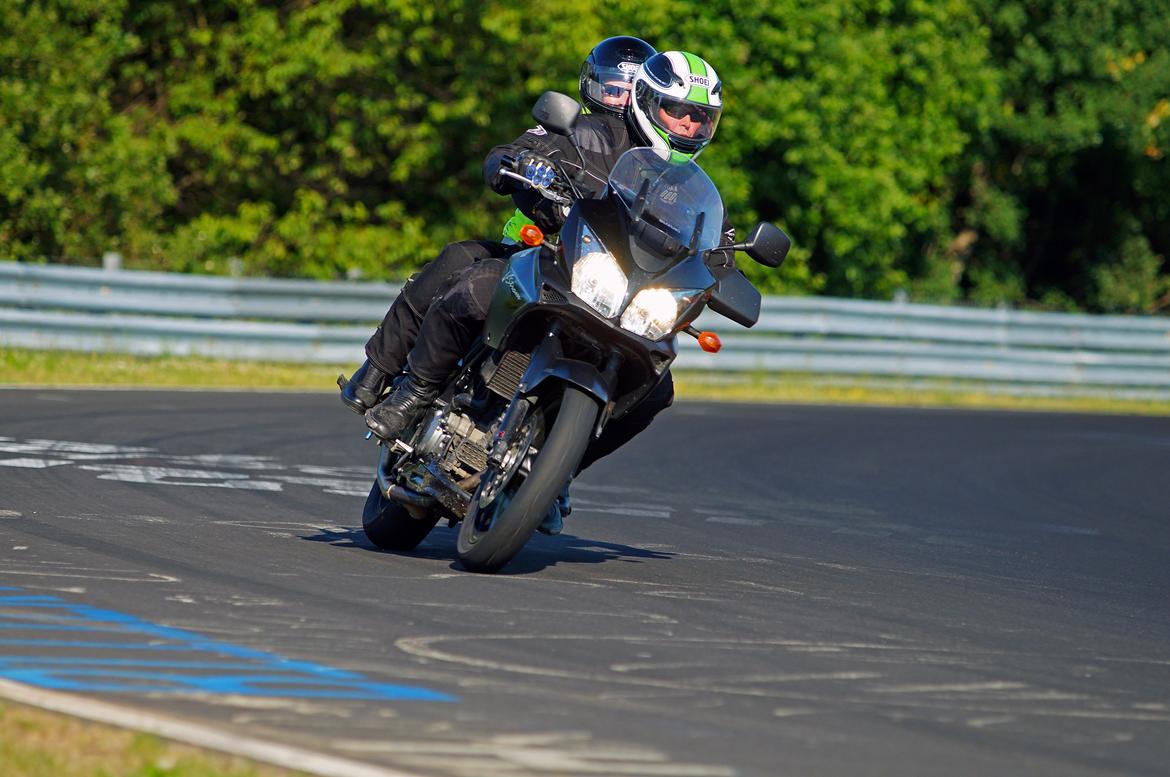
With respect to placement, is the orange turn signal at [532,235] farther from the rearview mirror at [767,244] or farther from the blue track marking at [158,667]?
the blue track marking at [158,667]

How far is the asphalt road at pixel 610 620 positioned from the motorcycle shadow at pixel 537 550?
0.10ft

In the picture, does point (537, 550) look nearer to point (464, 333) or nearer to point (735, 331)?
point (464, 333)

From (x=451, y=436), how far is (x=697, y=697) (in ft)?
7.92

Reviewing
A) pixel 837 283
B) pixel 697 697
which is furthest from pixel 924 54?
pixel 697 697

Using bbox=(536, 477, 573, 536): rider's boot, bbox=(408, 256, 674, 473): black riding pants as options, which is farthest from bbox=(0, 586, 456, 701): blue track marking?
bbox=(408, 256, 674, 473): black riding pants

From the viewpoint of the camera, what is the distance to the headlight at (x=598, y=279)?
6.59 m

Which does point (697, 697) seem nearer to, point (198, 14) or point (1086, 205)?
point (198, 14)

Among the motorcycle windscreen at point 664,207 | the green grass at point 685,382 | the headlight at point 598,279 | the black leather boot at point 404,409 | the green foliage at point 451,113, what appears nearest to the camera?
the headlight at point 598,279

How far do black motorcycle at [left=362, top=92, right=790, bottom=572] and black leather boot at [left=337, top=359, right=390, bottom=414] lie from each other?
536mm

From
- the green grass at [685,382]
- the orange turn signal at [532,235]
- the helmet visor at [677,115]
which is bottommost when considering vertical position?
the green grass at [685,382]

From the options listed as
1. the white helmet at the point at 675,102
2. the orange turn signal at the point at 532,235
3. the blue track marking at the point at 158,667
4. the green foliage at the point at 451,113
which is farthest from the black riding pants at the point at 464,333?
the green foliage at the point at 451,113

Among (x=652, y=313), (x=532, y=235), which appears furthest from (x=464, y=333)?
(x=652, y=313)

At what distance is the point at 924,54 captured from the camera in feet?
112

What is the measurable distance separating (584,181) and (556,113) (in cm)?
52
